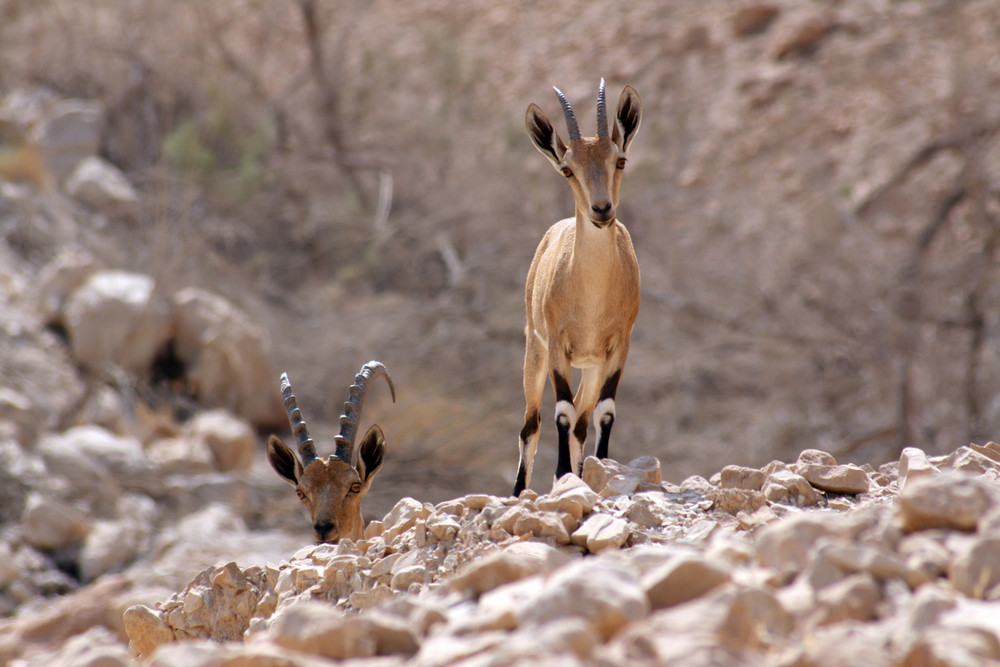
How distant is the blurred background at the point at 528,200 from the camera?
53.9 feet

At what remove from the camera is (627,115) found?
6668mm

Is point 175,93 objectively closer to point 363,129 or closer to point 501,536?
point 363,129

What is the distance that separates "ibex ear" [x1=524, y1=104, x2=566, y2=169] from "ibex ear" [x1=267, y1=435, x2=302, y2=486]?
2598 mm

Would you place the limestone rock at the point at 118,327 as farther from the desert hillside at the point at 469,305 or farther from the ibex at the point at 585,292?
the ibex at the point at 585,292

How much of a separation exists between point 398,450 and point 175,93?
13.0 meters

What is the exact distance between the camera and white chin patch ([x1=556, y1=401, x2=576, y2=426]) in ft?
21.9

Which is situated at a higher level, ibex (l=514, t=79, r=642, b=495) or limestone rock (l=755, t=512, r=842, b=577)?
ibex (l=514, t=79, r=642, b=495)

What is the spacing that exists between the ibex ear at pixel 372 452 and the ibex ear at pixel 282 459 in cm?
44

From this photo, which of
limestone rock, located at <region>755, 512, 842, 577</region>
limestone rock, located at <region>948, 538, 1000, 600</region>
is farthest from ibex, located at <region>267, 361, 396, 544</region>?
limestone rock, located at <region>948, 538, 1000, 600</region>

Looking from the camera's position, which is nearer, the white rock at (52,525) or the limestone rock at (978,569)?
the limestone rock at (978,569)

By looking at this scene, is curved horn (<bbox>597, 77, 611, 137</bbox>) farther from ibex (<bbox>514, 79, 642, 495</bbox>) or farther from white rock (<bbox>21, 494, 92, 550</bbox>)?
white rock (<bbox>21, 494, 92, 550</bbox>)

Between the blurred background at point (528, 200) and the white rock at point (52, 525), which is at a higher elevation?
the blurred background at point (528, 200)

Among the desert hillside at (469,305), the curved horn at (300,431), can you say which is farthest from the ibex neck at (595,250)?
the curved horn at (300,431)

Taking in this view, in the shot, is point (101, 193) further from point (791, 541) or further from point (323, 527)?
point (791, 541)
